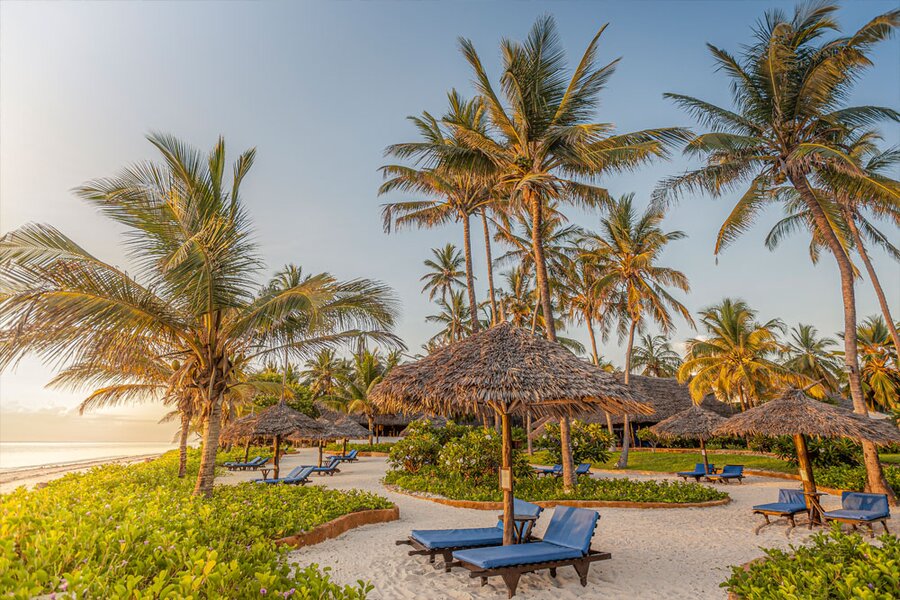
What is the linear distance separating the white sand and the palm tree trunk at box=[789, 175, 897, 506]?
102 cm

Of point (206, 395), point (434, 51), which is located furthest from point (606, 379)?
point (434, 51)

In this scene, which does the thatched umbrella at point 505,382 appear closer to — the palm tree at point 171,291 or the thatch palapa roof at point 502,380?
the thatch palapa roof at point 502,380

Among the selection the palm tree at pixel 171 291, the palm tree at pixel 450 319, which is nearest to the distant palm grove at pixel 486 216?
the palm tree at pixel 171 291

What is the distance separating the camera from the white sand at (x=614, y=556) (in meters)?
5.00

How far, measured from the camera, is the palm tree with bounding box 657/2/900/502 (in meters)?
9.82

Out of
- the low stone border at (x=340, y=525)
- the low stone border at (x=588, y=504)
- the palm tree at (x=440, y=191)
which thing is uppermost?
the palm tree at (x=440, y=191)

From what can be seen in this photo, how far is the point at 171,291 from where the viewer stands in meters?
7.07

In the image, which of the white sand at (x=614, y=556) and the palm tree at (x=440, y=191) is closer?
the white sand at (x=614, y=556)

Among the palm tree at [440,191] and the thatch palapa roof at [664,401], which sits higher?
the palm tree at [440,191]

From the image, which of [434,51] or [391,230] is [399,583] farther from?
[391,230]

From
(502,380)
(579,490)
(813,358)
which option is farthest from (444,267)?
(813,358)

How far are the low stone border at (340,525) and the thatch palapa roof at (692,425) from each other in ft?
36.7

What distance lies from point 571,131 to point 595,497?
8.31 m

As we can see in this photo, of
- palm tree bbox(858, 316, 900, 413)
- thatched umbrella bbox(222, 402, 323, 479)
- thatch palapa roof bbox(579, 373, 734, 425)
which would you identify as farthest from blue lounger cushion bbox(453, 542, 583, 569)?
palm tree bbox(858, 316, 900, 413)
